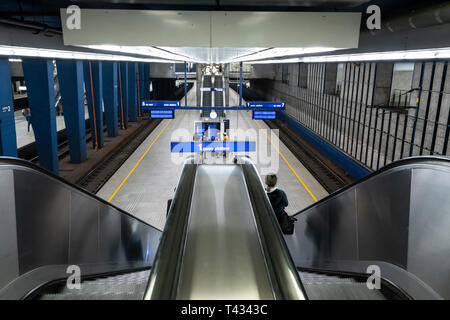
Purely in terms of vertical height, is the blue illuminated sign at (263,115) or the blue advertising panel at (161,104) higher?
the blue advertising panel at (161,104)

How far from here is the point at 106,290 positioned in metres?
3.82

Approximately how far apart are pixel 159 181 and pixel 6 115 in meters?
6.35

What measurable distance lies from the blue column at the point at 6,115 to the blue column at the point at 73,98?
565 cm

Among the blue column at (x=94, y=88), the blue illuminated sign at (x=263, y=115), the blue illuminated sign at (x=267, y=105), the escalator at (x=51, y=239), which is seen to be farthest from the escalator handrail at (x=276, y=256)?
the blue column at (x=94, y=88)

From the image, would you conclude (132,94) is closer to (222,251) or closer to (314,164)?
(314,164)

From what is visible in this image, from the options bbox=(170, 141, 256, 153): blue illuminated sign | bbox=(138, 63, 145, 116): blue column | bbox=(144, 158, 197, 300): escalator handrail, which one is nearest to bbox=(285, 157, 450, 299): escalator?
bbox=(144, 158, 197, 300): escalator handrail

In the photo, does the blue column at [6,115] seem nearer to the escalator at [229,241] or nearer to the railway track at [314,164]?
the escalator at [229,241]

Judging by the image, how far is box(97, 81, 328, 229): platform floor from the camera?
428 inches

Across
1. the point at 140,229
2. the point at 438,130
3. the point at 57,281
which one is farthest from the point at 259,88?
the point at 57,281

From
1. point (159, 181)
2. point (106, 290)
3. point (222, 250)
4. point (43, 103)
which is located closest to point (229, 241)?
point (222, 250)

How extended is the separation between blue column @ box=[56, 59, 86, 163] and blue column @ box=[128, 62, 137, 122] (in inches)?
409

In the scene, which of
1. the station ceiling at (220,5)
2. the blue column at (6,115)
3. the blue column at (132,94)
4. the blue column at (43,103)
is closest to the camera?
the station ceiling at (220,5)

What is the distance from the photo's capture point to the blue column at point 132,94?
929 inches
